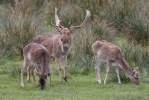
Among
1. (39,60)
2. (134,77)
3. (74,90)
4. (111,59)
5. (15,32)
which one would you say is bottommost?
(74,90)

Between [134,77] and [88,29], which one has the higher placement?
[88,29]

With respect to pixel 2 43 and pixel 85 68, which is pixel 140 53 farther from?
pixel 2 43

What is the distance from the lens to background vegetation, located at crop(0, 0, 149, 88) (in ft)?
52.2

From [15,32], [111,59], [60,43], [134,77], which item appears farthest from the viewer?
[15,32]

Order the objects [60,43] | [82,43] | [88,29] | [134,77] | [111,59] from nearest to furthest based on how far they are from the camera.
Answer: [134,77], [111,59], [60,43], [82,43], [88,29]

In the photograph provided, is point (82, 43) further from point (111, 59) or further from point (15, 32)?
point (111, 59)

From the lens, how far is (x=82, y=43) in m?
16.9

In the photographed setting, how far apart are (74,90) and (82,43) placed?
3.92m

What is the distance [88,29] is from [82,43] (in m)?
1.31

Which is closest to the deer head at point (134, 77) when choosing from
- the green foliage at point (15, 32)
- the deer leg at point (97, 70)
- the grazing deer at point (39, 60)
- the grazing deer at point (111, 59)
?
the grazing deer at point (111, 59)

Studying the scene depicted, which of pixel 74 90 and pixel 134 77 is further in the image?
pixel 134 77

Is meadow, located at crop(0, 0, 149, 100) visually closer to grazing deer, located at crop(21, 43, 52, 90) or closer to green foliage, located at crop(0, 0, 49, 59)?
green foliage, located at crop(0, 0, 49, 59)

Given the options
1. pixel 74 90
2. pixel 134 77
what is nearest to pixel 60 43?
pixel 74 90

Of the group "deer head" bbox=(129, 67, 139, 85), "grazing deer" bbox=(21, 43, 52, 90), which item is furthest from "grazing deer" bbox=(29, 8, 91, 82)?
"deer head" bbox=(129, 67, 139, 85)
